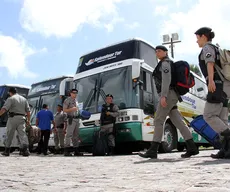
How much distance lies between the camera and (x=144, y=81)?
9422 mm

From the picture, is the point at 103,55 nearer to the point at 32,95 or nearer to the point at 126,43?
the point at 126,43

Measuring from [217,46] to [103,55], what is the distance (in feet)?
18.2

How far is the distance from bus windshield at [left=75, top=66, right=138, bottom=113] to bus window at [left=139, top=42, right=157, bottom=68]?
0.74m

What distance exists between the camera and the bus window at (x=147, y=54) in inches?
384

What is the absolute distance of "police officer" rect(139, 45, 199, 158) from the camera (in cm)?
559

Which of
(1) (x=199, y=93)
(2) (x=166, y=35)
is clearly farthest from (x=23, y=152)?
(2) (x=166, y=35)

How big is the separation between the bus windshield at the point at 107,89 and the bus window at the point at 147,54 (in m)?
0.74

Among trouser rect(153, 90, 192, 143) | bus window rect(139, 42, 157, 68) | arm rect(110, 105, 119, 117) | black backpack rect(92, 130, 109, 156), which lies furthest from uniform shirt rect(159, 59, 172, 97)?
bus window rect(139, 42, 157, 68)

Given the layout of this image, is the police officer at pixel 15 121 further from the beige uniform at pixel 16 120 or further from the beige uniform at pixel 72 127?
the beige uniform at pixel 72 127

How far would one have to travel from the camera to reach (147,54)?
1002 cm

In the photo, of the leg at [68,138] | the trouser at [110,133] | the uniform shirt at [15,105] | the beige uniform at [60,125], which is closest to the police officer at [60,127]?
the beige uniform at [60,125]

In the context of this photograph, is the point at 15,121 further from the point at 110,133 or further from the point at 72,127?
the point at 110,133

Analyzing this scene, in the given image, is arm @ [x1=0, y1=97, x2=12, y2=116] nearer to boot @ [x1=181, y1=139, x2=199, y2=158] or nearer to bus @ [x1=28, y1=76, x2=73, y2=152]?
bus @ [x1=28, y1=76, x2=73, y2=152]

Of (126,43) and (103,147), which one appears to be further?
(126,43)
